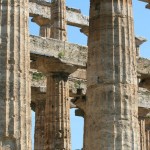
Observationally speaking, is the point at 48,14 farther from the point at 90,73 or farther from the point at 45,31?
the point at 90,73

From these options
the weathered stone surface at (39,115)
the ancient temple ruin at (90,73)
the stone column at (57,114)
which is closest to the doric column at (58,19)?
the weathered stone surface at (39,115)

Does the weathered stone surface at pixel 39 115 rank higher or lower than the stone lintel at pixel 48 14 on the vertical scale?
lower

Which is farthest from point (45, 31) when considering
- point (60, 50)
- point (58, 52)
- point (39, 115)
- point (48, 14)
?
point (58, 52)

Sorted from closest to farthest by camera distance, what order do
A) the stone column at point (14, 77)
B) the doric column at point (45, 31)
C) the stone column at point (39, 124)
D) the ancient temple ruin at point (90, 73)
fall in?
the stone column at point (14, 77) → the ancient temple ruin at point (90, 73) → the stone column at point (39, 124) → the doric column at point (45, 31)

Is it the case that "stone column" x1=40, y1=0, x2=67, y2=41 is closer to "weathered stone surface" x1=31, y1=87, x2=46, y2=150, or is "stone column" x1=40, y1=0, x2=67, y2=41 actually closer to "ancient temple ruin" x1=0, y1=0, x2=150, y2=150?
"weathered stone surface" x1=31, y1=87, x2=46, y2=150

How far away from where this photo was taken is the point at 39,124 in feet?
125

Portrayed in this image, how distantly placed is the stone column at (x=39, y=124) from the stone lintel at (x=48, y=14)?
27.2 feet

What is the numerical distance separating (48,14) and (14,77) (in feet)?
68.4

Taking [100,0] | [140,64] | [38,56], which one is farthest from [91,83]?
[140,64]

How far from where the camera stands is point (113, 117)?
88.4 feet

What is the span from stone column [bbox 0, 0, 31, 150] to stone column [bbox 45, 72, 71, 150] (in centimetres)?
941

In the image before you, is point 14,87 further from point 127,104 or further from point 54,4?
point 54,4

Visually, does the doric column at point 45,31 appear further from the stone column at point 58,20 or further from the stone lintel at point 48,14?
the stone column at point 58,20

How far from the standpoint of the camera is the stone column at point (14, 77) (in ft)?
81.3
